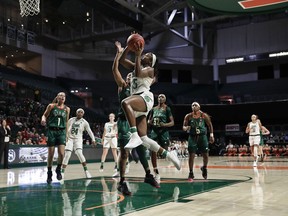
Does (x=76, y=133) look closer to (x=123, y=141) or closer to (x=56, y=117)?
(x=56, y=117)

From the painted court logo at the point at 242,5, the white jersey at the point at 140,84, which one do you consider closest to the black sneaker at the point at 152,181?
the white jersey at the point at 140,84

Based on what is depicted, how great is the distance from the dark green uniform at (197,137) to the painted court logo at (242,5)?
5164 mm

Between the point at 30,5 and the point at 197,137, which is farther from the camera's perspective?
the point at 30,5

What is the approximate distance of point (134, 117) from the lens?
18.3 feet

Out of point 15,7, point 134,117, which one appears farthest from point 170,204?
Answer: point 15,7

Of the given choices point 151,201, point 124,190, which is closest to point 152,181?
point 124,190

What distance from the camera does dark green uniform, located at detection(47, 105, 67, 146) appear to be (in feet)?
28.6

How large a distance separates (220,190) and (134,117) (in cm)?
233

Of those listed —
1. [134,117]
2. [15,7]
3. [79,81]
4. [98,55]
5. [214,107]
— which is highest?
[15,7]

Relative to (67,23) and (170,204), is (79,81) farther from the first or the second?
(170,204)

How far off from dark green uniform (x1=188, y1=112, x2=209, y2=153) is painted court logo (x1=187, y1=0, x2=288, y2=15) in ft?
16.9

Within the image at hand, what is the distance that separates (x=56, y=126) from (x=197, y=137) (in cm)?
336

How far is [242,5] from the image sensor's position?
40.8 feet

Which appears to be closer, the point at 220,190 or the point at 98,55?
the point at 220,190
